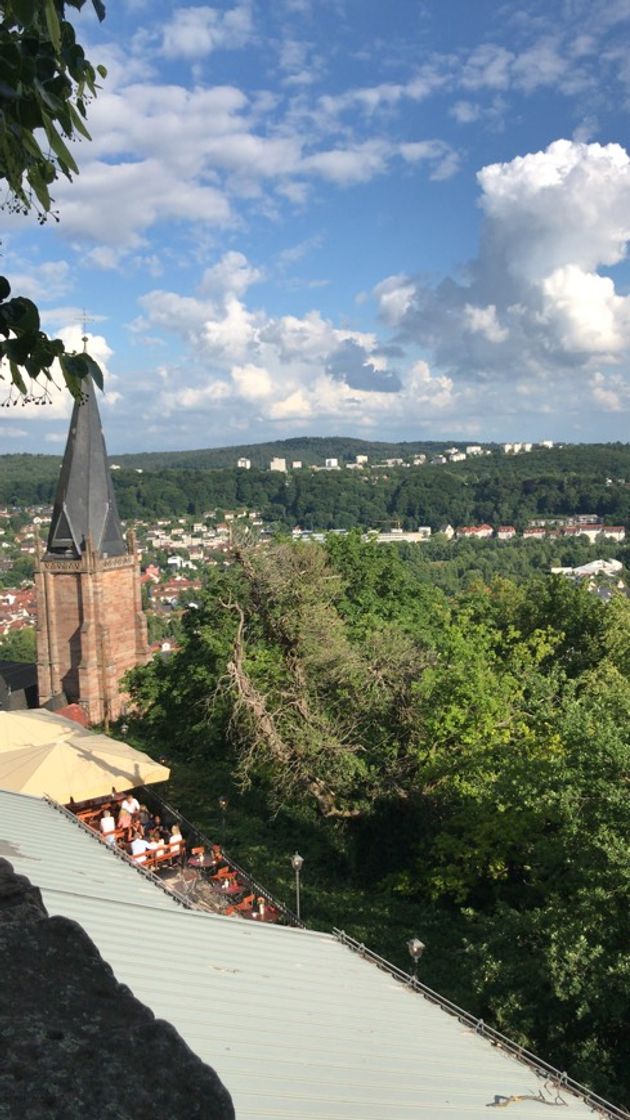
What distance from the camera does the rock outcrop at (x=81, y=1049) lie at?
64.7 inches

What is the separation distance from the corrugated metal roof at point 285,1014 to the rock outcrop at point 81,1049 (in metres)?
2.02

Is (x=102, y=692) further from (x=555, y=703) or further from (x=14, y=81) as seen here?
(x=14, y=81)

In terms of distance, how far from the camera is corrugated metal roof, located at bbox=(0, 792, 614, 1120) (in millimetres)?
4344

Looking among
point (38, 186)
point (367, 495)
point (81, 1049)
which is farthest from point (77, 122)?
point (367, 495)

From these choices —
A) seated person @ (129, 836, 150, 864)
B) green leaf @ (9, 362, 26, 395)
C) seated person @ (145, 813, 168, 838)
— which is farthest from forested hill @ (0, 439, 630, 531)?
green leaf @ (9, 362, 26, 395)

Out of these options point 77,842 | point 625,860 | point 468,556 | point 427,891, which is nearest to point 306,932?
point 77,842

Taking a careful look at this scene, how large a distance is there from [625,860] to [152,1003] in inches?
225

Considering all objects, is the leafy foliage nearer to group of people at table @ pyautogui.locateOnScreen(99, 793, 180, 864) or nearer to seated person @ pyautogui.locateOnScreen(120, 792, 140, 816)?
group of people at table @ pyautogui.locateOnScreen(99, 793, 180, 864)

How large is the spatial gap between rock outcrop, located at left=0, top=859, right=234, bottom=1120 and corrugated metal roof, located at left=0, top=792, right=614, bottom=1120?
2025 millimetres

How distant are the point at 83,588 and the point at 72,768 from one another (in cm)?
1704

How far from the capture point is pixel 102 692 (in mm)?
29359

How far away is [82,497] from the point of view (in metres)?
29.5

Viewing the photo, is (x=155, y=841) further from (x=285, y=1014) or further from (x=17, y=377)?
(x=17, y=377)

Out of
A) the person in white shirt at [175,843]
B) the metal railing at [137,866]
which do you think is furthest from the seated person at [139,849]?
the metal railing at [137,866]
